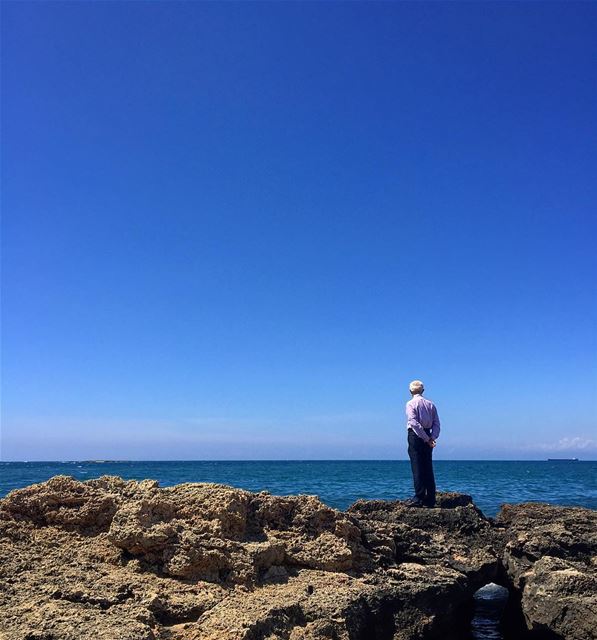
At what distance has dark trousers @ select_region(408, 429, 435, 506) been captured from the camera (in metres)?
7.72

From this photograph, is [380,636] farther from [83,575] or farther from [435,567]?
[83,575]

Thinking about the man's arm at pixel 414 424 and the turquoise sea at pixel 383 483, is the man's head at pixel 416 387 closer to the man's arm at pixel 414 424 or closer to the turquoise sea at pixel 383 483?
the man's arm at pixel 414 424

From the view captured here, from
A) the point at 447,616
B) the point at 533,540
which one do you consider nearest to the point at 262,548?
the point at 447,616

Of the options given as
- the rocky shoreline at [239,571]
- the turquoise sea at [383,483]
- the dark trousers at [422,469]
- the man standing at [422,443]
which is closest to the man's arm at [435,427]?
the man standing at [422,443]

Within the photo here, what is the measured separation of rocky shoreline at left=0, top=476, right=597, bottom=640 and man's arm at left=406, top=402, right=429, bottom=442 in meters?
1.98

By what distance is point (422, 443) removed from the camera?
788cm

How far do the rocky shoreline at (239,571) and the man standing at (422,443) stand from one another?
1.70 meters

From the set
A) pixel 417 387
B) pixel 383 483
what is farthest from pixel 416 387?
pixel 383 483

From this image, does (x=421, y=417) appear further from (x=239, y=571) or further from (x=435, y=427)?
(x=239, y=571)

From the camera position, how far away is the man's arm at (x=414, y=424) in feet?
25.8

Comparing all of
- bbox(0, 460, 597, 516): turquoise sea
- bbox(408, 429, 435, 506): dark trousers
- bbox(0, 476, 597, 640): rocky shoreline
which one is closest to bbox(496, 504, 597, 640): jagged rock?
bbox(0, 476, 597, 640): rocky shoreline

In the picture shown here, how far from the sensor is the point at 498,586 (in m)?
5.55

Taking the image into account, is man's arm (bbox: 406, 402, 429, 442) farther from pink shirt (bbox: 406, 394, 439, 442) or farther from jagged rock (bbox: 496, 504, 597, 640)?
jagged rock (bbox: 496, 504, 597, 640)

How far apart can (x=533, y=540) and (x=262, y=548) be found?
3.22 meters
